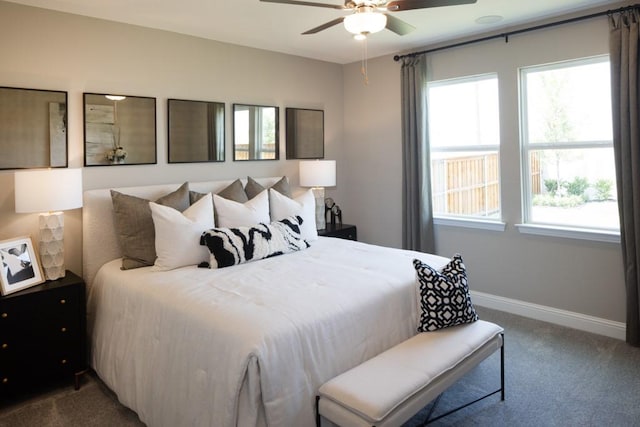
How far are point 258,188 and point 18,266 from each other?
1937 mm

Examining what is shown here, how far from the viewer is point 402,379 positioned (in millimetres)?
2037

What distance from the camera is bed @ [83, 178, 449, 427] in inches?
75.2

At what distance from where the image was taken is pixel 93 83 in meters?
3.39

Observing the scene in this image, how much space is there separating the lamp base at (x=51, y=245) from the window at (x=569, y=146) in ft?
12.5

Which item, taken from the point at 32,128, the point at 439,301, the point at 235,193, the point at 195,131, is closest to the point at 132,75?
the point at 195,131

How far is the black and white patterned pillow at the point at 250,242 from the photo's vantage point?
304 cm

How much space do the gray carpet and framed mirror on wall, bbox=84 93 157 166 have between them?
65.4 inches

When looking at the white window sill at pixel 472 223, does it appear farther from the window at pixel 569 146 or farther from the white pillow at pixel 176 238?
the white pillow at pixel 176 238

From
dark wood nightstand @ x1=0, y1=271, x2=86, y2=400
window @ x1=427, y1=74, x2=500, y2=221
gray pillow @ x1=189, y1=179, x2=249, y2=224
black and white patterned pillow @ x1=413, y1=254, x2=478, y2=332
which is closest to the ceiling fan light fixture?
black and white patterned pillow @ x1=413, y1=254, x2=478, y2=332

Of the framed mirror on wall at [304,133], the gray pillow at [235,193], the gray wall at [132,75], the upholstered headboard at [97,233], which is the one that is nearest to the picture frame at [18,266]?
the gray wall at [132,75]

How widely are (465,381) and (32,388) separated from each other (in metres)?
2.74

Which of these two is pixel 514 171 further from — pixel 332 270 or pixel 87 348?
pixel 87 348

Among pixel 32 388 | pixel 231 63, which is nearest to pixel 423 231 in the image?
pixel 231 63

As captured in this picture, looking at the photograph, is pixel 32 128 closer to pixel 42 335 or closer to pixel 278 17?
pixel 42 335
